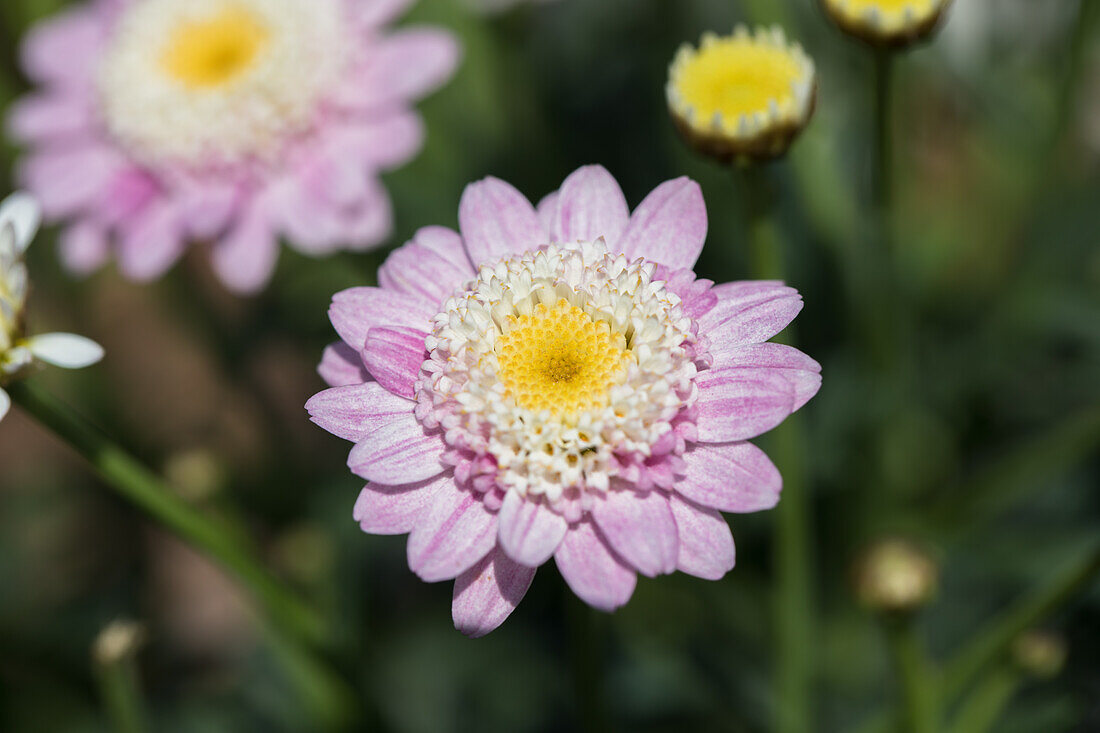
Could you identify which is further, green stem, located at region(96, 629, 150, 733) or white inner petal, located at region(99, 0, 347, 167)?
white inner petal, located at region(99, 0, 347, 167)

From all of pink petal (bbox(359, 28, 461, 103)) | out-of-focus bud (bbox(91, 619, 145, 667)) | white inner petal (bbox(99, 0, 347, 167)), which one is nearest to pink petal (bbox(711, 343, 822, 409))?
out-of-focus bud (bbox(91, 619, 145, 667))

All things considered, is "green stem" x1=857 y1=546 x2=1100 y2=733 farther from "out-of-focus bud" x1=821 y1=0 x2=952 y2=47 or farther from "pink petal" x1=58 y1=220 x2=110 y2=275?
"pink petal" x1=58 y1=220 x2=110 y2=275

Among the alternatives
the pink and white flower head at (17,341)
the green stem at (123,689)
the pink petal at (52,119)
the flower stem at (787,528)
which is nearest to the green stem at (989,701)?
the flower stem at (787,528)

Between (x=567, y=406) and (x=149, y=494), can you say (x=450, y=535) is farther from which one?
(x=149, y=494)

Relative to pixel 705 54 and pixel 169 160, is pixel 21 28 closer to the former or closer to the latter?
pixel 169 160

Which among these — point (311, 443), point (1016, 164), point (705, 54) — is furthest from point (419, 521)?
point (1016, 164)

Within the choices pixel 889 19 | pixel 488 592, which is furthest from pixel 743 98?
pixel 488 592

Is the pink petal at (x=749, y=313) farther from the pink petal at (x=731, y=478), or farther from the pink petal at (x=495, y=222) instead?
the pink petal at (x=495, y=222)

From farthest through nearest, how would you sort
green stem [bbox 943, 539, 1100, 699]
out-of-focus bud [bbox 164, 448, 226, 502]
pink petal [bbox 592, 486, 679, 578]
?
out-of-focus bud [bbox 164, 448, 226, 502], green stem [bbox 943, 539, 1100, 699], pink petal [bbox 592, 486, 679, 578]
